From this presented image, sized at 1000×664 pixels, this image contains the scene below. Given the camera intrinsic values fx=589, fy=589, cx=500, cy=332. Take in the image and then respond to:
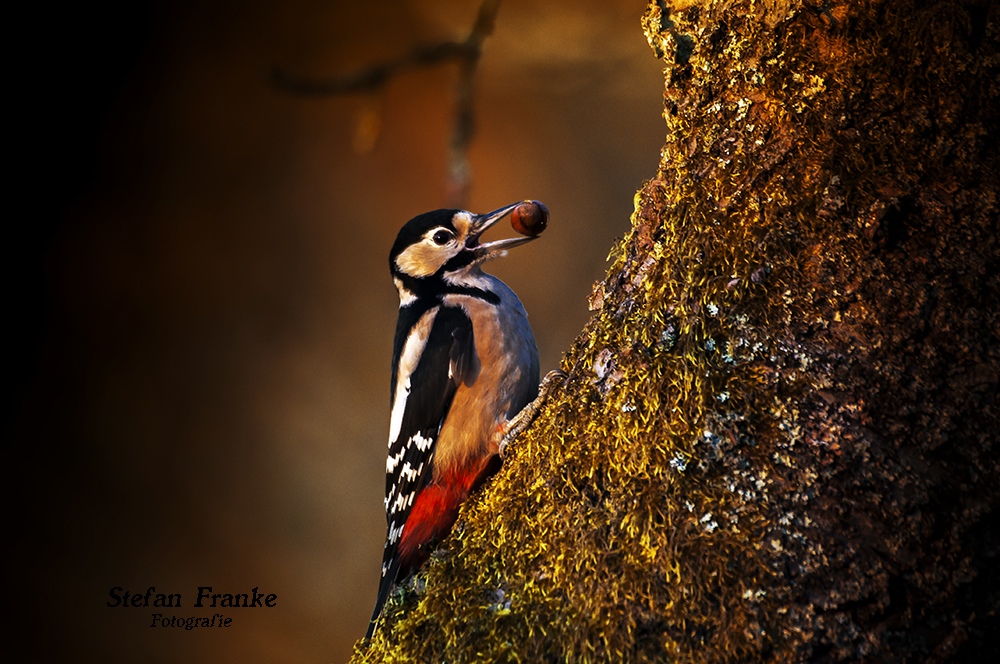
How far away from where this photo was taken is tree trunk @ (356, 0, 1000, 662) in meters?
0.75

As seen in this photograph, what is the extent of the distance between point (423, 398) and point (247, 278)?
3.41 m

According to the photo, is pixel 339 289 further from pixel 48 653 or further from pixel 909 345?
pixel 909 345

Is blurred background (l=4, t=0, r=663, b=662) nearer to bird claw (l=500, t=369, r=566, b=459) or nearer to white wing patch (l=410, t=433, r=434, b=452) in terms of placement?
white wing patch (l=410, t=433, r=434, b=452)

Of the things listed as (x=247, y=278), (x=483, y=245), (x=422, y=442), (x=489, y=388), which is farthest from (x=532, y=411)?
(x=247, y=278)

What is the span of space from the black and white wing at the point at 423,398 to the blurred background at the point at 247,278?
2498mm

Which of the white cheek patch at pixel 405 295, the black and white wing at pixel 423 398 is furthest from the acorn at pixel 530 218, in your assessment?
Result: the white cheek patch at pixel 405 295

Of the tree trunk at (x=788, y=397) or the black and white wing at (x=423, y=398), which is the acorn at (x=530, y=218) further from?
the tree trunk at (x=788, y=397)

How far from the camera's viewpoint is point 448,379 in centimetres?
197

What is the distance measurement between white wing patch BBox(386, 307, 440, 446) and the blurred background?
7.89 ft

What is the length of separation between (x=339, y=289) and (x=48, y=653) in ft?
11.2

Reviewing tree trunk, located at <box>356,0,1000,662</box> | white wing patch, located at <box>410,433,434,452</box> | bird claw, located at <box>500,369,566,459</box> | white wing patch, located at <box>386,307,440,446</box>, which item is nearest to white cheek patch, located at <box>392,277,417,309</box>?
white wing patch, located at <box>386,307,440,446</box>

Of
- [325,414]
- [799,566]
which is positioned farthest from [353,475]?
Answer: [799,566]

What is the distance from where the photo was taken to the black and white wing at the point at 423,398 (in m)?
1.91

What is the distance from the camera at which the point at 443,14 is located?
4477 mm
